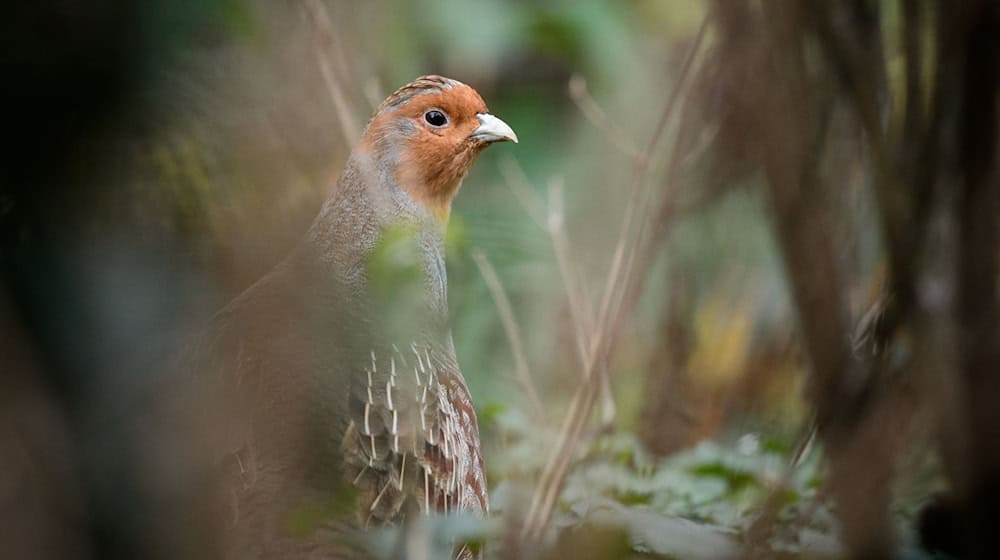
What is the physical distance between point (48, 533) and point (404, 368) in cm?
117

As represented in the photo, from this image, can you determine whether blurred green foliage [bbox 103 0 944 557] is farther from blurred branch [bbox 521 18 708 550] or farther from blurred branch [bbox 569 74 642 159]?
blurred branch [bbox 569 74 642 159]

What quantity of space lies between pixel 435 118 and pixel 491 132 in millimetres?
166

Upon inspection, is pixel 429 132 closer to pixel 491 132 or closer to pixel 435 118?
pixel 435 118

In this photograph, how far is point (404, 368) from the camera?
2.71 meters

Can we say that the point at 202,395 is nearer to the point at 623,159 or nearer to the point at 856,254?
the point at 856,254

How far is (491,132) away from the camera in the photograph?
11.3 ft

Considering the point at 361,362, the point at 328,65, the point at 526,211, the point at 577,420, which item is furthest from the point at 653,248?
the point at 526,211

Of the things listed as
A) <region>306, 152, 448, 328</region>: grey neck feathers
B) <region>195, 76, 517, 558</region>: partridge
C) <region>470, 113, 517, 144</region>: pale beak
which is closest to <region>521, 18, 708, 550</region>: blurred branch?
<region>195, 76, 517, 558</region>: partridge

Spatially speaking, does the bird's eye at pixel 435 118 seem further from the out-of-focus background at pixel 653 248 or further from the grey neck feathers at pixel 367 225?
the out-of-focus background at pixel 653 248

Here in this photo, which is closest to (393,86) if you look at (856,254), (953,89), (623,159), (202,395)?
(623,159)

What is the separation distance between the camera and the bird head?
3363mm

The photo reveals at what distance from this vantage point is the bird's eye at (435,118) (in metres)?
3.41

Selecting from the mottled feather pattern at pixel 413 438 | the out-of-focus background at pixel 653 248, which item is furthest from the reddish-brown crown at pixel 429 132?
the out-of-focus background at pixel 653 248

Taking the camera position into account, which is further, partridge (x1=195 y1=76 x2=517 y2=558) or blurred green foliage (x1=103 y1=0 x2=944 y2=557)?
partridge (x1=195 y1=76 x2=517 y2=558)
